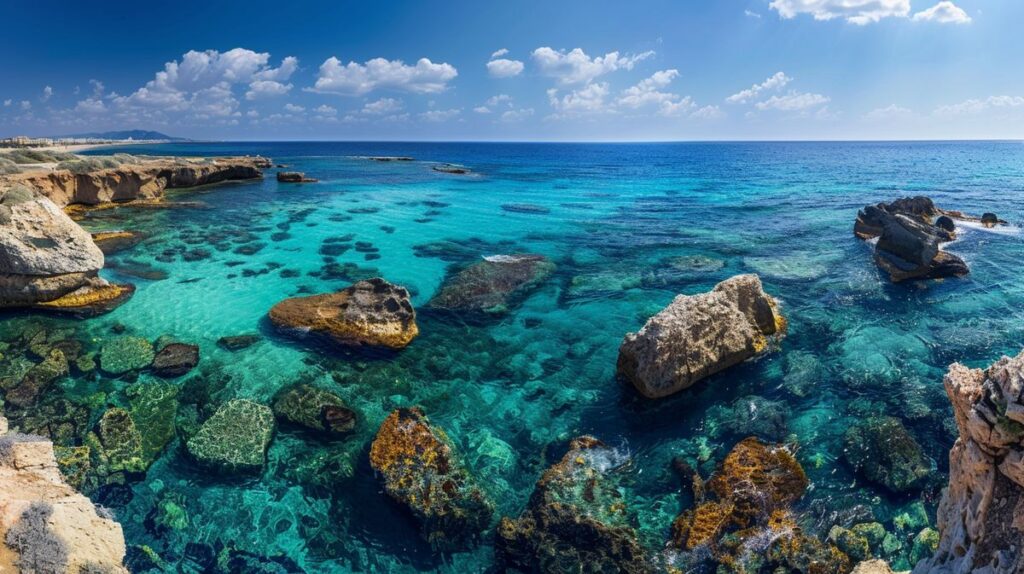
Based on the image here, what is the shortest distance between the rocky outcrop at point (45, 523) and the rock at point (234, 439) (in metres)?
2.04

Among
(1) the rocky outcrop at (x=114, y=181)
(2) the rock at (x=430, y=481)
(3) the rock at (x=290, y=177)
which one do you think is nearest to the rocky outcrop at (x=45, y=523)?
(2) the rock at (x=430, y=481)

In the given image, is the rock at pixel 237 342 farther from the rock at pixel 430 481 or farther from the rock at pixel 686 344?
the rock at pixel 686 344

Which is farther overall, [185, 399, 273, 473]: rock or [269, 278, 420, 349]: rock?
[269, 278, 420, 349]: rock

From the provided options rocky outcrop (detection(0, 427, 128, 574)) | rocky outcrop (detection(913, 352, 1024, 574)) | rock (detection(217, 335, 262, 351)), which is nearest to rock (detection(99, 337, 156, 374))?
rock (detection(217, 335, 262, 351))

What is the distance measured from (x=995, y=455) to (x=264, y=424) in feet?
43.6

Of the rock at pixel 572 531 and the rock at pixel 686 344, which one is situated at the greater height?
the rock at pixel 686 344

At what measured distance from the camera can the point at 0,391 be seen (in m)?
12.1

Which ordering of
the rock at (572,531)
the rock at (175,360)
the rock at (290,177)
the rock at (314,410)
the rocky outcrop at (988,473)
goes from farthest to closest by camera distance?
the rock at (290,177)
the rock at (175,360)
the rock at (314,410)
the rock at (572,531)
the rocky outcrop at (988,473)

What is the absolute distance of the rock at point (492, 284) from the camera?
1867 centimetres

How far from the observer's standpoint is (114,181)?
119ft

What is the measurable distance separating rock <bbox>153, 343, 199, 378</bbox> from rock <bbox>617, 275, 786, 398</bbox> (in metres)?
12.7

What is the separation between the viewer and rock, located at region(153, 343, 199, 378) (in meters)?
13.5

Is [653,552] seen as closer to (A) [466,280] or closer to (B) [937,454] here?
(B) [937,454]

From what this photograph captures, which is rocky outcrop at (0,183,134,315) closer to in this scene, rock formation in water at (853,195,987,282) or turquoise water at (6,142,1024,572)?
turquoise water at (6,142,1024,572)
